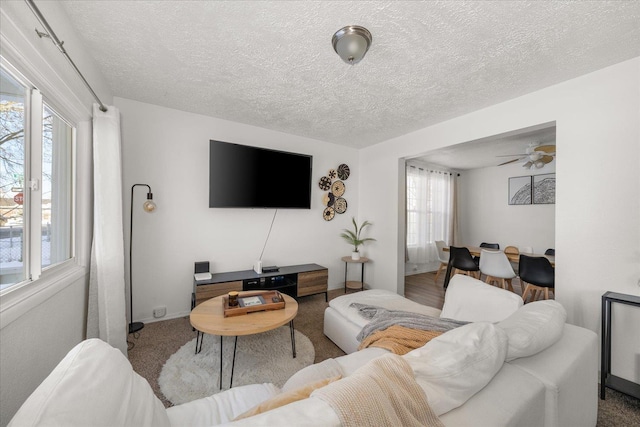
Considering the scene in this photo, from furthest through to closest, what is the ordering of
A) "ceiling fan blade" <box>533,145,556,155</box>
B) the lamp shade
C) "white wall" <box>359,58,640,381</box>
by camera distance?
1. "ceiling fan blade" <box>533,145,556,155</box>
2. the lamp shade
3. "white wall" <box>359,58,640,381</box>

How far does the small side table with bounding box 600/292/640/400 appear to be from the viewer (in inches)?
67.3

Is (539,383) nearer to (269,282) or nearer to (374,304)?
(374,304)

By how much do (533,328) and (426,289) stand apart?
11.3 feet

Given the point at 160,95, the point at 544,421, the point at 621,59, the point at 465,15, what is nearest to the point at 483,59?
the point at 465,15

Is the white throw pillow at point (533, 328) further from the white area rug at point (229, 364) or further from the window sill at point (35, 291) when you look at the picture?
the window sill at point (35, 291)

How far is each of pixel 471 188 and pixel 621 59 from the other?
14.5 feet

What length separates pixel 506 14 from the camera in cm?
142

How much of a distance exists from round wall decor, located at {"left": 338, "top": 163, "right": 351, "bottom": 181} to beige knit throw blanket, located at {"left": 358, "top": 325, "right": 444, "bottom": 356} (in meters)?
2.88

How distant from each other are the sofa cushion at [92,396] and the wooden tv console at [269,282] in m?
1.94

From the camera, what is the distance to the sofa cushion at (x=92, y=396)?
514 millimetres

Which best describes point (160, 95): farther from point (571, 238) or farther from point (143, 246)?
point (571, 238)

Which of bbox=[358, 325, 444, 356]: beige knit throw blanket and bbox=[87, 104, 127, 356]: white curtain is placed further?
bbox=[87, 104, 127, 356]: white curtain

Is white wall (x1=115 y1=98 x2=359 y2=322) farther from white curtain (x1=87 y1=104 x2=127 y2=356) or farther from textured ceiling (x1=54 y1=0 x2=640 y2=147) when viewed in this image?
white curtain (x1=87 y1=104 x2=127 y2=356)

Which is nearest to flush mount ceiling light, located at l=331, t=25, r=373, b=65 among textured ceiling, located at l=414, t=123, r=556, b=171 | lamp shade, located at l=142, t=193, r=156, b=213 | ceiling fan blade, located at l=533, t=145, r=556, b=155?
textured ceiling, located at l=414, t=123, r=556, b=171
